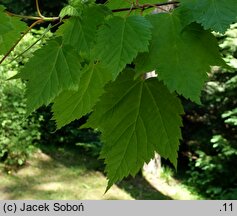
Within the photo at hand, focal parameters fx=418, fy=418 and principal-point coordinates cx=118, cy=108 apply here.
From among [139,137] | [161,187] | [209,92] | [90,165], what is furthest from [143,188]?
[139,137]

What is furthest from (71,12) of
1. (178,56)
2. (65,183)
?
(65,183)

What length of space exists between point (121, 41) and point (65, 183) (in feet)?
21.4

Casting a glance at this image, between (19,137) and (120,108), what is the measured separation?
20.4 feet

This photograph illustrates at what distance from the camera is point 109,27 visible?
2.07 feet

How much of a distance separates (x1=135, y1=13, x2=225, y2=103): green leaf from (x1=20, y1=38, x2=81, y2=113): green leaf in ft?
0.33

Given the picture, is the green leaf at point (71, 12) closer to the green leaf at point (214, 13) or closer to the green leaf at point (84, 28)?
the green leaf at point (84, 28)

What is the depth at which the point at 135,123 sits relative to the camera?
751mm

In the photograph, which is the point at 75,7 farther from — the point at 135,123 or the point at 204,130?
the point at 204,130

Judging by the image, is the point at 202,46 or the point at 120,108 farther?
the point at 120,108

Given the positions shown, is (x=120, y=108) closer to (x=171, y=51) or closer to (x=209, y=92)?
(x=171, y=51)

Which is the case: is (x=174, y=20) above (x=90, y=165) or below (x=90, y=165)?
below

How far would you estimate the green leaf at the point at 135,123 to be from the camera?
73 centimetres

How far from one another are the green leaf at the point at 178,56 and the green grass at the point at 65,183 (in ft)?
19.2

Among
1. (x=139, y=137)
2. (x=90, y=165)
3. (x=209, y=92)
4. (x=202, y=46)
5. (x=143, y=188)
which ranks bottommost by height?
(x=139, y=137)
